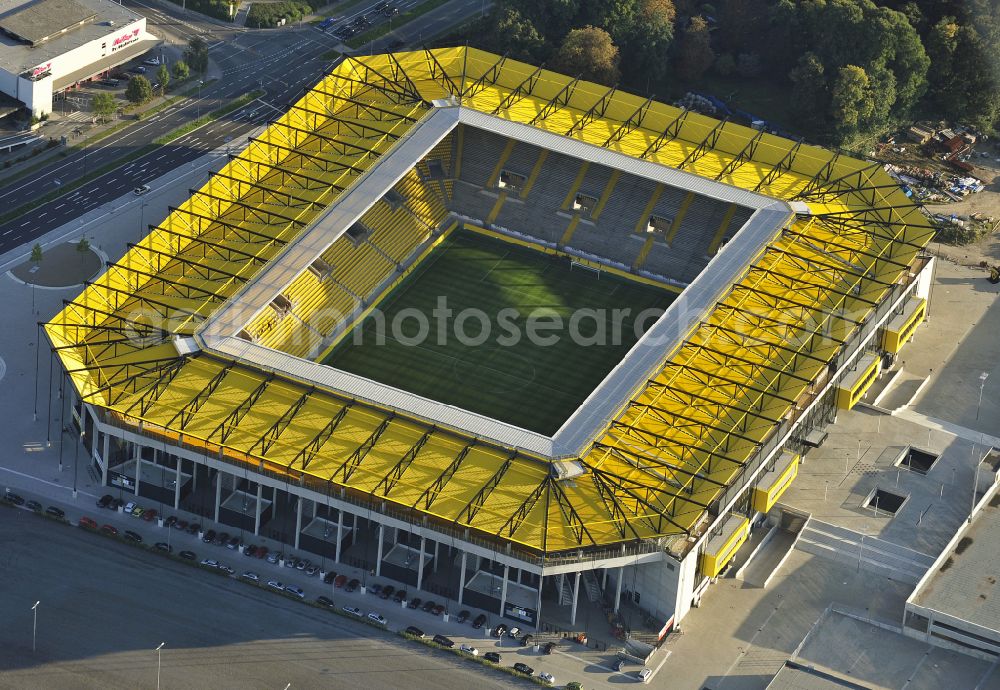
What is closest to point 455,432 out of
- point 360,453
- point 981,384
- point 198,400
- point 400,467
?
point 400,467

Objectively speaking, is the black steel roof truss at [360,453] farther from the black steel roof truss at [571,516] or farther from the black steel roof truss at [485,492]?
the black steel roof truss at [571,516]

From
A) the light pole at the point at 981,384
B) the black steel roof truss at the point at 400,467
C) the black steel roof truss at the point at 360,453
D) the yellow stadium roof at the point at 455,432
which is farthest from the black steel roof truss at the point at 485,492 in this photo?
the light pole at the point at 981,384

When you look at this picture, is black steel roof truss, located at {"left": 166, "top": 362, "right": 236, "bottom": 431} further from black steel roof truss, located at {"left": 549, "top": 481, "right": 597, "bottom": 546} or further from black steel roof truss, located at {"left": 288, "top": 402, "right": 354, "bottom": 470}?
black steel roof truss, located at {"left": 549, "top": 481, "right": 597, "bottom": 546}

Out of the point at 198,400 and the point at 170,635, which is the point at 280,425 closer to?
the point at 198,400

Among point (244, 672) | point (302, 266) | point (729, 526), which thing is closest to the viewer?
point (244, 672)

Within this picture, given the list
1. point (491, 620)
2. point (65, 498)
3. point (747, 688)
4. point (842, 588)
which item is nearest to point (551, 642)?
point (491, 620)

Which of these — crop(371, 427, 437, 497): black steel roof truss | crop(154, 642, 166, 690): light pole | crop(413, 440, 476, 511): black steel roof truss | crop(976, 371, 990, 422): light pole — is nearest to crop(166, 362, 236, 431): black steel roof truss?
crop(371, 427, 437, 497): black steel roof truss

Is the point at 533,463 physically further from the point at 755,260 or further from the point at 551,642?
the point at 755,260
